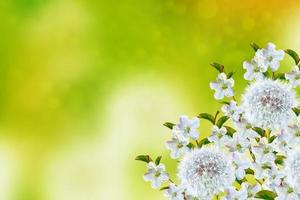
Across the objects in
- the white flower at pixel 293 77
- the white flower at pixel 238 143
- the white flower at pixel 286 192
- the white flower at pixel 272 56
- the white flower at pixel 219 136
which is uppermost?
the white flower at pixel 272 56

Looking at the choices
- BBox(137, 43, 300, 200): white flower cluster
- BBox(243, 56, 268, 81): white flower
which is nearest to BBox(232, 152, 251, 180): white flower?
BBox(137, 43, 300, 200): white flower cluster

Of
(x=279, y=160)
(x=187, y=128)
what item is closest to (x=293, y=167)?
(x=279, y=160)

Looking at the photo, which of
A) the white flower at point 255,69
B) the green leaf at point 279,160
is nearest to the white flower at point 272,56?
the white flower at point 255,69

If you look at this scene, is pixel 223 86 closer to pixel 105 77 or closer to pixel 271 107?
pixel 271 107

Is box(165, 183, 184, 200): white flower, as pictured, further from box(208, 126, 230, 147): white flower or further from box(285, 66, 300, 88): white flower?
box(285, 66, 300, 88): white flower

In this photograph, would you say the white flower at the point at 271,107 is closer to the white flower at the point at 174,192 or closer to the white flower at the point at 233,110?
the white flower at the point at 233,110

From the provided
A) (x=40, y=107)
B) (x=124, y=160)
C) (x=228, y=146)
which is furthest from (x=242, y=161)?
(x=40, y=107)
